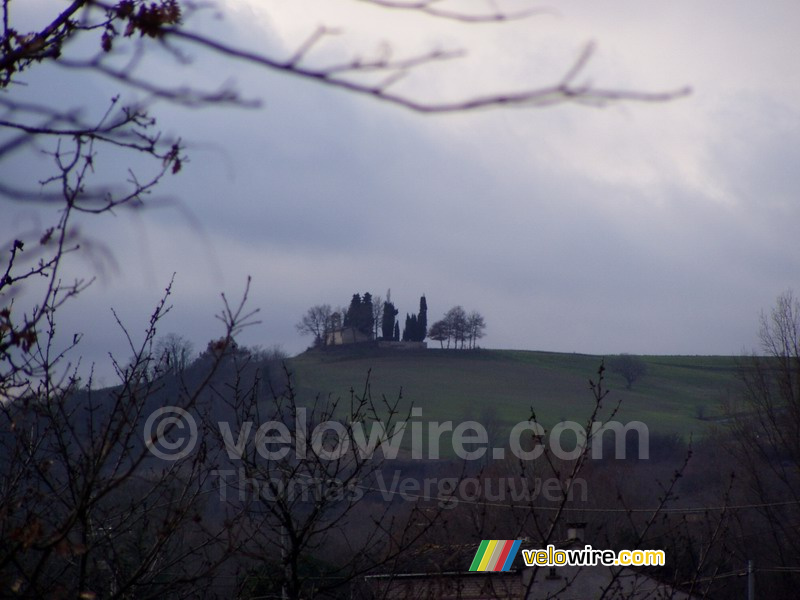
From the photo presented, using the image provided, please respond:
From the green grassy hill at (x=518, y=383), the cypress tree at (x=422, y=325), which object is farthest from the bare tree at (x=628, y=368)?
the cypress tree at (x=422, y=325)

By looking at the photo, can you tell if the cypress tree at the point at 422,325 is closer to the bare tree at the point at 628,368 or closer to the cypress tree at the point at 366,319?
the cypress tree at the point at 366,319

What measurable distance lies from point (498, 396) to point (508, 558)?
160 ft

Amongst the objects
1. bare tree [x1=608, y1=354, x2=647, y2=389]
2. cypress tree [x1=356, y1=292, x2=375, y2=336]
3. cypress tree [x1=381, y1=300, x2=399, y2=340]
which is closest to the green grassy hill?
bare tree [x1=608, y1=354, x2=647, y2=389]

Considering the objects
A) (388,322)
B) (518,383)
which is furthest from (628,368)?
(388,322)

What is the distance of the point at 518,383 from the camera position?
6003 cm

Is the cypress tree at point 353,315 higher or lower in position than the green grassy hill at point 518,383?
higher

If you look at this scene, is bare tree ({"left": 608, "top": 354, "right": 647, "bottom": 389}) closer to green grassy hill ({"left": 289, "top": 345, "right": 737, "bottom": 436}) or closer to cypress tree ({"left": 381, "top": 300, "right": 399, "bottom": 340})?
green grassy hill ({"left": 289, "top": 345, "right": 737, "bottom": 436})

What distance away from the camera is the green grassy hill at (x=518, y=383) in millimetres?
48781

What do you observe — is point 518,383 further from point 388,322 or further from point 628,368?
point 388,322

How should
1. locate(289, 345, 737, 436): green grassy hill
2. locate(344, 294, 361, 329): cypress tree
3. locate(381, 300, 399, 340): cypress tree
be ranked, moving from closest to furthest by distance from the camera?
locate(289, 345, 737, 436): green grassy hill, locate(344, 294, 361, 329): cypress tree, locate(381, 300, 399, 340): cypress tree

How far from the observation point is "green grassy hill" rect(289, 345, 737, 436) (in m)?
48.8

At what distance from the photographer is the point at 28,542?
1.89m

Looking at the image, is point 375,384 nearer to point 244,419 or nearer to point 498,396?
point 498,396

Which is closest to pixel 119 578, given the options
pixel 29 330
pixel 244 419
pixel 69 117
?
pixel 244 419
